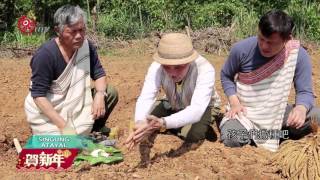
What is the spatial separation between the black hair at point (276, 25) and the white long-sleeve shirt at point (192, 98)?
1.31 ft

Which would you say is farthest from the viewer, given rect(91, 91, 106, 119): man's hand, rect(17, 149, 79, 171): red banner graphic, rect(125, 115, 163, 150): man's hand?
rect(91, 91, 106, 119): man's hand

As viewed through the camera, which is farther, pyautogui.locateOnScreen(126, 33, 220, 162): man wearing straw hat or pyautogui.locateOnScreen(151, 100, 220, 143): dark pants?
pyautogui.locateOnScreen(151, 100, 220, 143): dark pants

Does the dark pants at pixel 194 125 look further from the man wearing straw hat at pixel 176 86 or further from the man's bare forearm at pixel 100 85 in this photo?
the man's bare forearm at pixel 100 85

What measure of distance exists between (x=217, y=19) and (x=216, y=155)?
547cm

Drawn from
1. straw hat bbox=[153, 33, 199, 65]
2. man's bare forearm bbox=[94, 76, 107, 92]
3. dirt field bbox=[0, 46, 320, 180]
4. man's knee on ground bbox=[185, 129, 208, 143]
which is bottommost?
dirt field bbox=[0, 46, 320, 180]

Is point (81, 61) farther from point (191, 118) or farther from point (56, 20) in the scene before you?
point (191, 118)

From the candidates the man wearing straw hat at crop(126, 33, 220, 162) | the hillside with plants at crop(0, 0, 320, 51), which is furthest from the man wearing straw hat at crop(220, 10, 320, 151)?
the hillside with plants at crop(0, 0, 320, 51)

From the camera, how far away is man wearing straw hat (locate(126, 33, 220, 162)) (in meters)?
2.88

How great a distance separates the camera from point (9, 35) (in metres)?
8.09

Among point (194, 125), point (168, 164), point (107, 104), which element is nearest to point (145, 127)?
point (168, 164)

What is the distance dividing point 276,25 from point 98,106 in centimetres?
135

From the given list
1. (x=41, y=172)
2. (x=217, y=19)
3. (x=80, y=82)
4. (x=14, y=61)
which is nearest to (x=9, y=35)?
(x=14, y=61)
